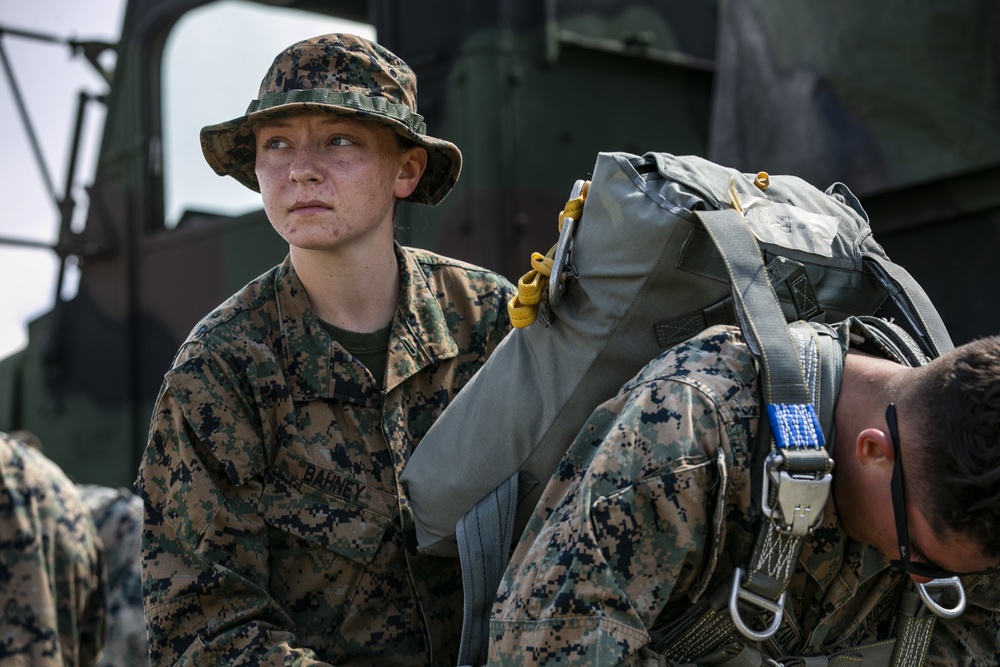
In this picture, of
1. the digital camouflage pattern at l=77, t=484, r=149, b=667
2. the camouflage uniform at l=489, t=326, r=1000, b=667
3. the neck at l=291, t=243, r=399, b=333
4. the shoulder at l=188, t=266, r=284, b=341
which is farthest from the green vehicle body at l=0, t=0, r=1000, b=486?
the camouflage uniform at l=489, t=326, r=1000, b=667

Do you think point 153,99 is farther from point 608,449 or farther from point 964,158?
point 608,449

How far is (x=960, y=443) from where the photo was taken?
1.81m

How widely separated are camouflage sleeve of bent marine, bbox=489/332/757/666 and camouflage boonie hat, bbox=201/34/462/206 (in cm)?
90

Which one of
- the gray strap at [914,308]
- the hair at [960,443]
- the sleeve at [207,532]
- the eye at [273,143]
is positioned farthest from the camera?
the eye at [273,143]

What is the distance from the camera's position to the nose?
2.49m

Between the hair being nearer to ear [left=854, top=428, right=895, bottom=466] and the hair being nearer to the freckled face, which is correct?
ear [left=854, top=428, right=895, bottom=466]

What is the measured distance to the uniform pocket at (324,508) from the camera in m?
2.44

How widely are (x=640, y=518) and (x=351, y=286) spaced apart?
3.21ft

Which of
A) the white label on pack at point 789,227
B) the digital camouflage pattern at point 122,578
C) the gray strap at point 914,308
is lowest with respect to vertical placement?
the digital camouflage pattern at point 122,578

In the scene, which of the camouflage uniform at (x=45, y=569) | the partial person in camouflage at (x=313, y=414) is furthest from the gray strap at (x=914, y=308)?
the camouflage uniform at (x=45, y=569)

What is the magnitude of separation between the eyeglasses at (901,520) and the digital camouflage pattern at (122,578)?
335cm

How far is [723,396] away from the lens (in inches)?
75.0

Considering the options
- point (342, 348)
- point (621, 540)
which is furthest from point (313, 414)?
point (621, 540)

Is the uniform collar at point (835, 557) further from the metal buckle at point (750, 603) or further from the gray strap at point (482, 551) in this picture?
the gray strap at point (482, 551)
